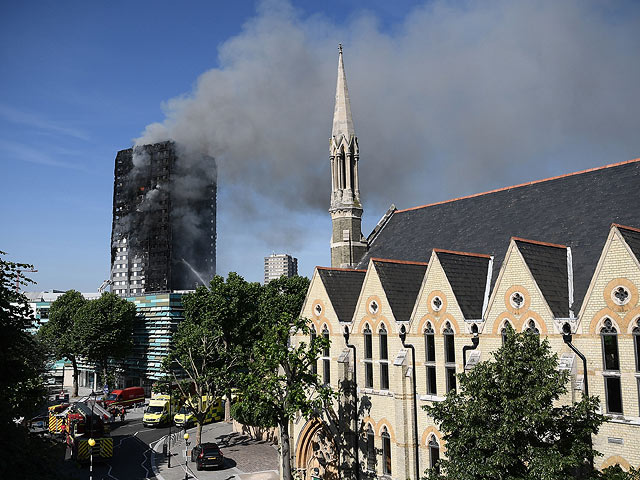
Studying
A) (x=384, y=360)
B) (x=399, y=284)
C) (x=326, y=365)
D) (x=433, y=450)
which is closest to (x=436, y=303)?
(x=399, y=284)

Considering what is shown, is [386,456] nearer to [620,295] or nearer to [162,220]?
[620,295]

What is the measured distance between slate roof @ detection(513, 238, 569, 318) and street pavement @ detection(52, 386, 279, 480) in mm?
23803

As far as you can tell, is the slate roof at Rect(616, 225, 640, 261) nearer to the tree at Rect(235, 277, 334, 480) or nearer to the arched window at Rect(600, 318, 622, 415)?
the arched window at Rect(600, 318, 622, 415)

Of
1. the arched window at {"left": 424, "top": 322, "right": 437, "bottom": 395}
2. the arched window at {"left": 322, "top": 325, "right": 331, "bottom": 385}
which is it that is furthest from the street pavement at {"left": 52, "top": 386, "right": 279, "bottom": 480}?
the arched window at {"left": 424, "top": 322, "right": 437, "bottom": 395}

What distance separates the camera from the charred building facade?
146 meters

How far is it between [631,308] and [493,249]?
1127 cm

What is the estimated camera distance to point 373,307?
32469 millimetres

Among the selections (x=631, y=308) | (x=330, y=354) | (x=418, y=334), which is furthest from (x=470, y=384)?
(x=330, y=354)

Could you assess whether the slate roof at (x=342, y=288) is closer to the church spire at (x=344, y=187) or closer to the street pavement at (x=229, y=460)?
the church spire at (x=344, y=187)

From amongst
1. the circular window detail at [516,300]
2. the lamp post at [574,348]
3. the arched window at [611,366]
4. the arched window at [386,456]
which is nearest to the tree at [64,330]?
the arched window at [386,456]

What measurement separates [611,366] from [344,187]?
88.4 feet

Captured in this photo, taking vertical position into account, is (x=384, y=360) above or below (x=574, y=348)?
below

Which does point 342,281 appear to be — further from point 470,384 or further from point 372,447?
A: point 470,384

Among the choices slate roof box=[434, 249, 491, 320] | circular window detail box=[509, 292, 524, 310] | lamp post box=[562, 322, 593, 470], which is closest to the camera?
lamp post box=[562, 322, 593, 470]
